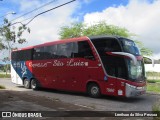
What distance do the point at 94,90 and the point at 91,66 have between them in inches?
57.6

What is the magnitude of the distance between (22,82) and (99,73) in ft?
30.5

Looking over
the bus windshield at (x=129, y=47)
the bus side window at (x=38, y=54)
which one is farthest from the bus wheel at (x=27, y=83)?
the bus windshield at (x=129, y=47)

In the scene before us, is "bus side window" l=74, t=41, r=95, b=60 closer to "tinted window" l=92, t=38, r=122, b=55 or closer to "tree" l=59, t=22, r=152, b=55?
"tinted window" l=92, t=38, r=122, b=55

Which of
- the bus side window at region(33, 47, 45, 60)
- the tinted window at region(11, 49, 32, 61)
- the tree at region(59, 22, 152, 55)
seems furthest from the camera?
the tree at region(59, 22, 152, 55)

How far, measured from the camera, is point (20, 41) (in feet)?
102

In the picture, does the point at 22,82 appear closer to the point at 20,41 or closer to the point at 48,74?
the point at 48,74

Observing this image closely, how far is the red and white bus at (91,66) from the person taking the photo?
1705 cm

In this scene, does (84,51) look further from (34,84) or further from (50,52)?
(34,84)

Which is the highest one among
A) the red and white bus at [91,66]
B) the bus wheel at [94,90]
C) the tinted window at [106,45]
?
the tinted window at [106,45]

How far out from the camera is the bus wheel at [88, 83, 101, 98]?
18.5 meters

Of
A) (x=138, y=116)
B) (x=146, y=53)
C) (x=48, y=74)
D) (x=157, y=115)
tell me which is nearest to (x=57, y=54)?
(x=48, y=74)

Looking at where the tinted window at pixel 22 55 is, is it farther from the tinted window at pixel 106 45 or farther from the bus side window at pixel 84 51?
the tinted window at pixel 106 45

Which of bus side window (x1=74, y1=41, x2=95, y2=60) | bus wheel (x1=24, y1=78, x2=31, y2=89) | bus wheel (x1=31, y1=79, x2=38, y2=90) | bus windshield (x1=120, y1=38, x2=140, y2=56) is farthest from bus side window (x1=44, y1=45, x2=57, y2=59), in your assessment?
bus windshield (x1=120, y1=38, x2=140, y2=56)

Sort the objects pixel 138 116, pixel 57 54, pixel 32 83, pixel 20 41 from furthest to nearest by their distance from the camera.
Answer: pixel 20 41 → pixel 32 83 → pixel 57 54 → pixel 138 116
